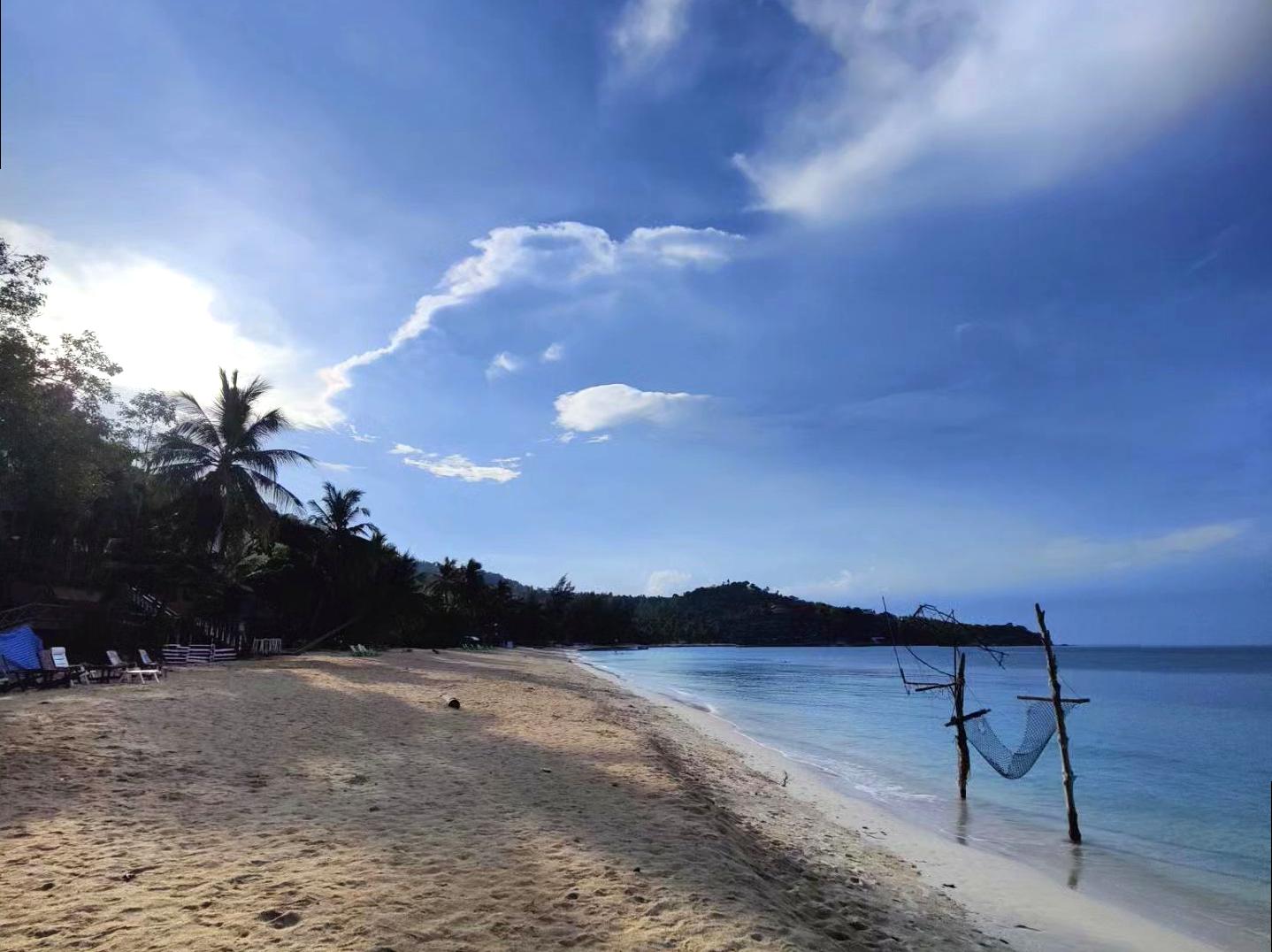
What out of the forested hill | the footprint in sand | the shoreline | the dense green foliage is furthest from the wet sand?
the forested hill

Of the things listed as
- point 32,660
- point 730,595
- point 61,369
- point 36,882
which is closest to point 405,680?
point 32,660

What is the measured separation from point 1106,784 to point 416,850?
15.4m

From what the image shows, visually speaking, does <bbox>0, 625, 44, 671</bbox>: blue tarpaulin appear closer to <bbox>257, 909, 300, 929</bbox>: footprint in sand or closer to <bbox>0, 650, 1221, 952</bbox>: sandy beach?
<bbox>0, 650, 1221, 952</bbox>: sandy beach

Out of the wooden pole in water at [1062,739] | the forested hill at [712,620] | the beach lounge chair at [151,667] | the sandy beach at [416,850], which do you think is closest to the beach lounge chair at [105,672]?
the beach lounge chair at [151,667]

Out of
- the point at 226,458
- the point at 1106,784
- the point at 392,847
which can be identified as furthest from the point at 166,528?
the point at 1106,784

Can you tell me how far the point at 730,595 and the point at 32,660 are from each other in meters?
172

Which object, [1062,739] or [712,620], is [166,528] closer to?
[1062,739]

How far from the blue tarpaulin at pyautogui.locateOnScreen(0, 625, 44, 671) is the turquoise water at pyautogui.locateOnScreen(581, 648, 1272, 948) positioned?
15764 millimetres

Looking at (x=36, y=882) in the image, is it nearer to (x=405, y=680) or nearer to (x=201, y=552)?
(x=405, y=680)

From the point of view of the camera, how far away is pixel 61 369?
707 inches

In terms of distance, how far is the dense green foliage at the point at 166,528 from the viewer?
53.5 ft

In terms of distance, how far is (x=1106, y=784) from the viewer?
1523 cm

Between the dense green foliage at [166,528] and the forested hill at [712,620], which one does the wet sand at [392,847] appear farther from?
the forested hill at [712,620]

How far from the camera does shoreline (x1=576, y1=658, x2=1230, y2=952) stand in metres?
6.28
